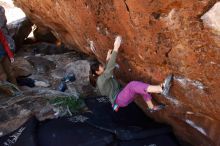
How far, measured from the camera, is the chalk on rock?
3815 millimetres

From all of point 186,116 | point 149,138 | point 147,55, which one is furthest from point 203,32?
point 149,138

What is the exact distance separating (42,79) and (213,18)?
18.0 ft

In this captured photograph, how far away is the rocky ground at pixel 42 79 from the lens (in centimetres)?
704

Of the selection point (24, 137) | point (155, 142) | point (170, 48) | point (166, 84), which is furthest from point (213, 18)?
point (24, 137)

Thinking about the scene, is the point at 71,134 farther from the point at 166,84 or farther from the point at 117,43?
the point at 166,84

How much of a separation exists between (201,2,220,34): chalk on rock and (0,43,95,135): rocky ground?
3638 millimetres

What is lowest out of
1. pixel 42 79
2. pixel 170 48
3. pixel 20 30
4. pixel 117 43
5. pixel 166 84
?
pixel 42 79

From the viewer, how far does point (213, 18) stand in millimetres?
3898

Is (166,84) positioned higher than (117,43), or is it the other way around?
(117,43)

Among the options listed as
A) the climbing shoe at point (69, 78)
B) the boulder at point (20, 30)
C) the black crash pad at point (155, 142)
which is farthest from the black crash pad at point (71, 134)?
the boulder at point (20, 30)

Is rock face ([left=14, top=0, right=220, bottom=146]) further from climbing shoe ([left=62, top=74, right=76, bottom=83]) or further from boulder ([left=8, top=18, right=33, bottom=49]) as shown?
boulder ([left=8, top=18, right=33, bottom=49])

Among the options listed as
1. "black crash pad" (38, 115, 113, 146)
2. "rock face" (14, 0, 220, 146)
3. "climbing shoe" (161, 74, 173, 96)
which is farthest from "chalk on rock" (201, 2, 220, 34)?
"black crash pad" (38, 115, 113, 146)

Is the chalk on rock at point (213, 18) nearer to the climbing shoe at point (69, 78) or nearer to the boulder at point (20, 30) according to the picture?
the climbing shoe at point (69, 78)

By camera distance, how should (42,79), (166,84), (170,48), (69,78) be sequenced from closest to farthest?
1. (170,48)
2. (166,84)
3. (69,78)
4. (42,79)
